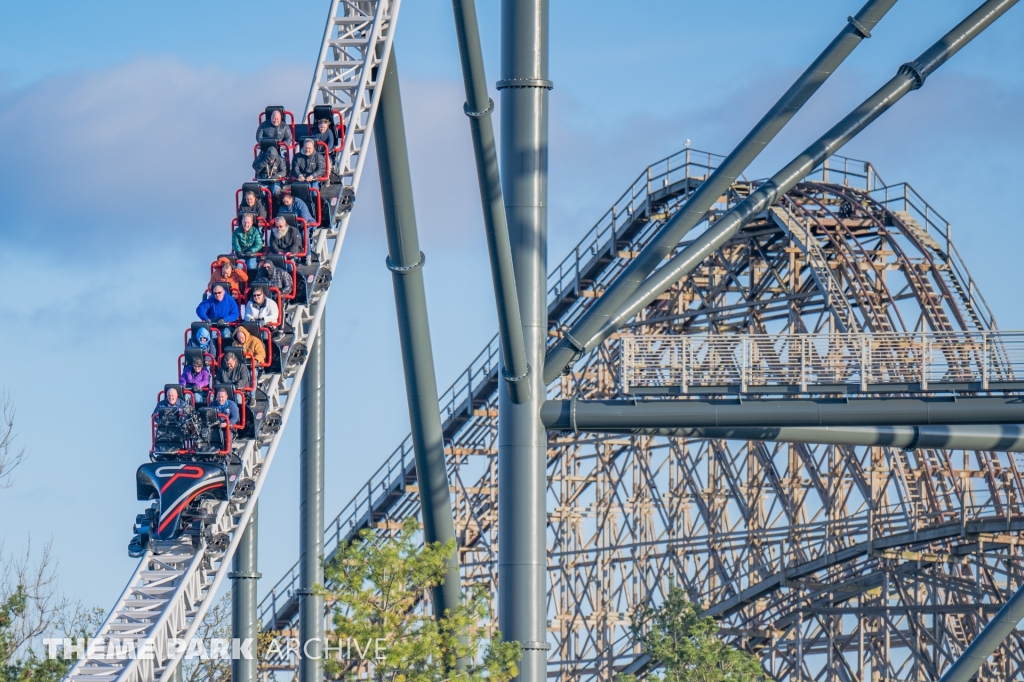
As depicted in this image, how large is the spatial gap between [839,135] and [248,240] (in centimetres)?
492

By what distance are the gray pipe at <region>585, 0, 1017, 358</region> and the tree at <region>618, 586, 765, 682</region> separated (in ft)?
17.0

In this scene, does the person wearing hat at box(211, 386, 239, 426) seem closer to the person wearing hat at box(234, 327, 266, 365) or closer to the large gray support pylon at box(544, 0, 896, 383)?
the person wearing hat at box(234, 327, 266, 365)

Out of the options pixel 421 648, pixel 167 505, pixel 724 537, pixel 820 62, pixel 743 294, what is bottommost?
pixel 421 648

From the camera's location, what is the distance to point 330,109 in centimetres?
1584

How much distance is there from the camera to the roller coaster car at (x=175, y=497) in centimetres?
1362

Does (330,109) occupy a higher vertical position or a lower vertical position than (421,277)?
higher

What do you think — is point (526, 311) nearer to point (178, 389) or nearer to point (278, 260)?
point (278, 260)

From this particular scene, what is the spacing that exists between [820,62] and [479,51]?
328cm

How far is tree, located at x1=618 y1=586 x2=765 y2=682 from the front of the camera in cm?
1914

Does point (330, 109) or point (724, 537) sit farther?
point (724, 537)

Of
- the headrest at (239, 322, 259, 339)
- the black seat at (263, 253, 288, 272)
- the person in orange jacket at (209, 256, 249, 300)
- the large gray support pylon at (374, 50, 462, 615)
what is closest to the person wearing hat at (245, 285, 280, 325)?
the headrest at (239, 322, 259, 339)

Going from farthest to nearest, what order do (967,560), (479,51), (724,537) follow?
(724,537) → (967,560) → (479,51)

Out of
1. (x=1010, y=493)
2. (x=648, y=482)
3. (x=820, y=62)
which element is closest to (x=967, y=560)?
(x=1010, y=493)

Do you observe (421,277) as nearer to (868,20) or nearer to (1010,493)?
(868,20)
